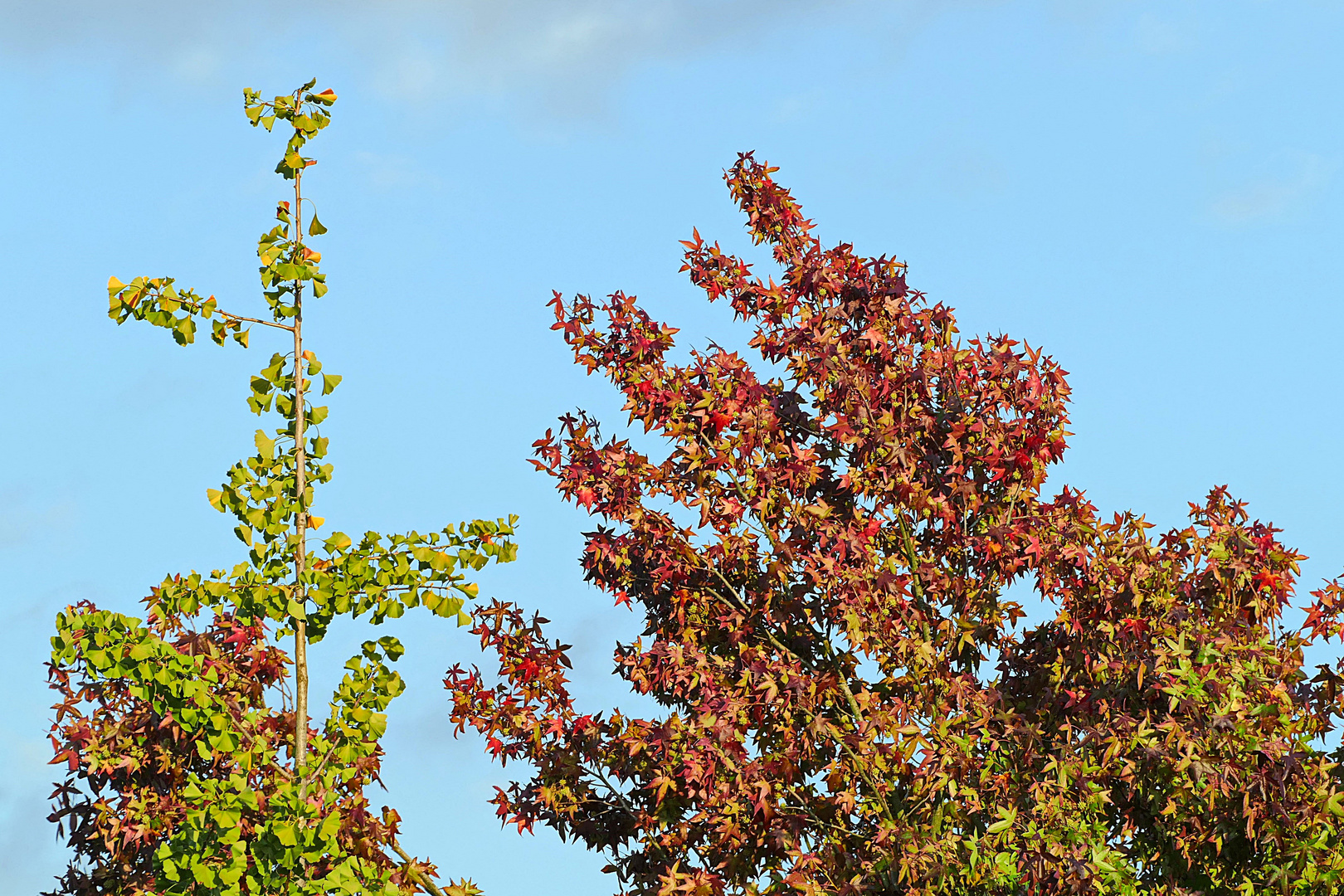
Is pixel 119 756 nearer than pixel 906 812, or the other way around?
pixel 119 756

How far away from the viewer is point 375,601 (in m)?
8.43

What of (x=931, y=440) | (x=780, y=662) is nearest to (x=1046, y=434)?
(x=931, y=440)

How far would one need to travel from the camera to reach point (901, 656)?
10.2 meters

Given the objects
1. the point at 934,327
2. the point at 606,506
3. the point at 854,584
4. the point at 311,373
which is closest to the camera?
the point at 311,373

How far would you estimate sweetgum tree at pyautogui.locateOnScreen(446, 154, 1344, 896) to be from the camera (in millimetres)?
9680

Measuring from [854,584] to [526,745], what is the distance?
2.73 metres

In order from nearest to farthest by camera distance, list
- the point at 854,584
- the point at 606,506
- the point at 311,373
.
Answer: the point at 311,373 → the point at 854,584 → the point at 606,506

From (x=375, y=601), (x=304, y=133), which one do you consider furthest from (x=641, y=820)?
(x=304, y=133)

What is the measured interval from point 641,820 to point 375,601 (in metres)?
2.99

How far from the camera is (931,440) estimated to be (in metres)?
11.0

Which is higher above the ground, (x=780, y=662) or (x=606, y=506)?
(x=606, y=506)

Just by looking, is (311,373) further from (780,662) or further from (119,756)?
(780,662)

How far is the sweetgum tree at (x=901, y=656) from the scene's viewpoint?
9680 mm

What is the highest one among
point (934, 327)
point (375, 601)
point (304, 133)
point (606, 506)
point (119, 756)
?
point (934, 327)
